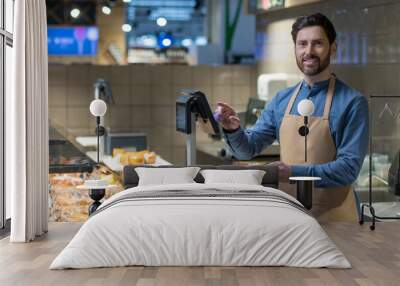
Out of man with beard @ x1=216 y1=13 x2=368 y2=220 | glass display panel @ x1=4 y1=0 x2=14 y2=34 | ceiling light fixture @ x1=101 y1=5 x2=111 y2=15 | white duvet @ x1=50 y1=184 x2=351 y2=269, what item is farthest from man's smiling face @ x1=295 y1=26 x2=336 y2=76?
ceiling light fixture @ x1=101 y1=5 x2=111 y2=15

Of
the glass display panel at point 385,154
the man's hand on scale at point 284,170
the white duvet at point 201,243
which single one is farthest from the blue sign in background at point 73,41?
the white duvet at point 201,243

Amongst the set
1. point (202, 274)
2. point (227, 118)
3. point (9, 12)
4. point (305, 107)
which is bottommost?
point (202, 274)

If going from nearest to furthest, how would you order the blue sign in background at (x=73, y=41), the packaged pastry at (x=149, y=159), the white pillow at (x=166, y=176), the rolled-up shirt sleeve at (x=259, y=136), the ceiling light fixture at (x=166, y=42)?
1. the white pillow at (x=166, y=176)
2. the rolled-up shirt sleeve at (x=259, y=136)
3. the packaged pastry at (x=149, y=159)
4. the blue sign in background at (x=73, y=41)
5. the ceiling light fixture at (x=166, y=42)

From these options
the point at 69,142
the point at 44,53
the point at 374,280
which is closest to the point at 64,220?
the point at 69,142

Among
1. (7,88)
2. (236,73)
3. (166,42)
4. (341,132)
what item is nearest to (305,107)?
(341,132)

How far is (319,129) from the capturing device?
21.9 ft

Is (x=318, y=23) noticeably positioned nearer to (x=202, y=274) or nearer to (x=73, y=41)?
(x=202, y=274)

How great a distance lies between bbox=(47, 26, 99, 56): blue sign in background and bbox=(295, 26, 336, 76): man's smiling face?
33.0 feet

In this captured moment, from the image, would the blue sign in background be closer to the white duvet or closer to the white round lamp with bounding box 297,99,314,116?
the white round lamp with bounding box 297,99,314,116

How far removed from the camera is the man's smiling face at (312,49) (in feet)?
22.5

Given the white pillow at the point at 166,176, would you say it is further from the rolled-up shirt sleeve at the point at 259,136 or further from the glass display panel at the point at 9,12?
the glass display panel at the point at 9,12

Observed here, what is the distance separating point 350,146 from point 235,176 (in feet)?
3.38

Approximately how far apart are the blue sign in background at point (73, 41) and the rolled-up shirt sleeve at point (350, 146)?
10618 mm

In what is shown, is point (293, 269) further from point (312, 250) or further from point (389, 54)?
point (389, 54)
